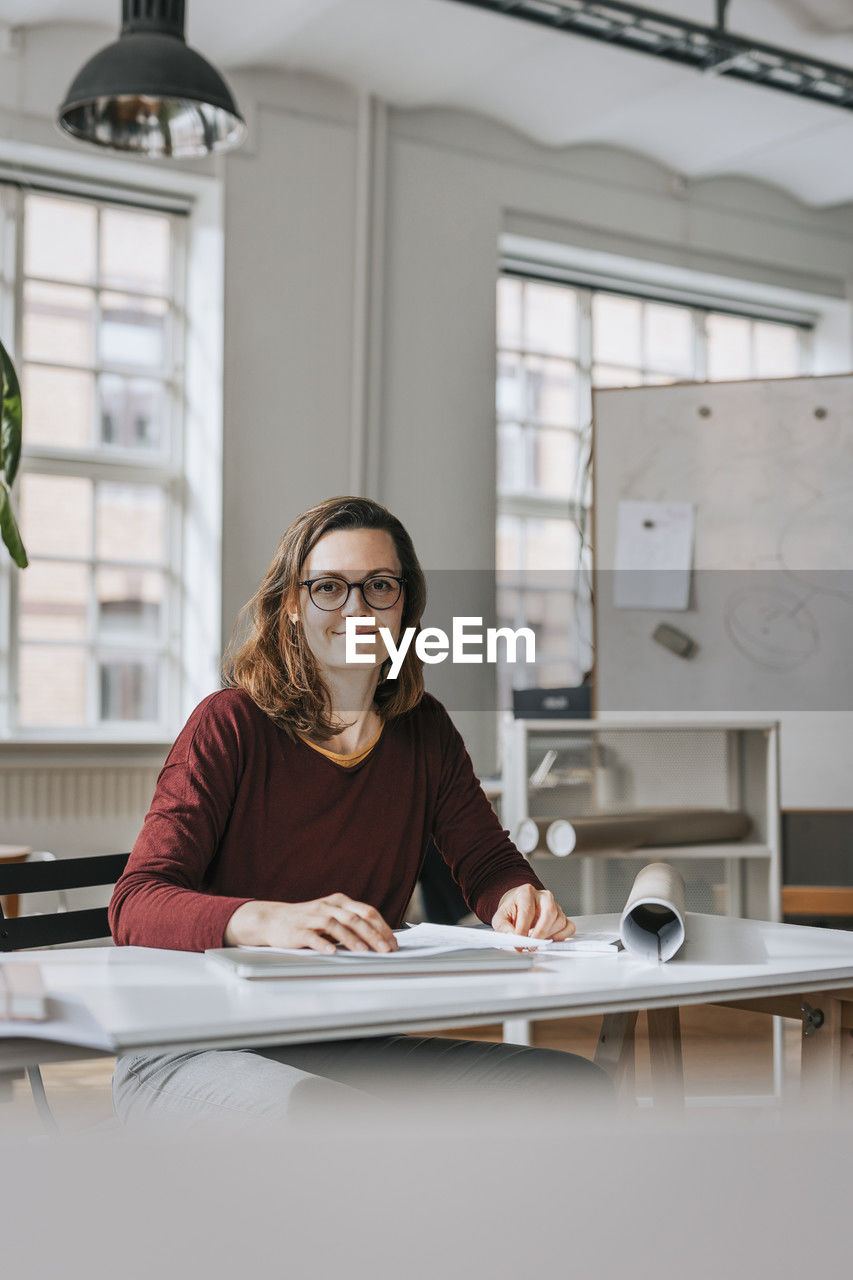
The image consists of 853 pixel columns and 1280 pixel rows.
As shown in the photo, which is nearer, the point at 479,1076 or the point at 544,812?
the point at 479,1076

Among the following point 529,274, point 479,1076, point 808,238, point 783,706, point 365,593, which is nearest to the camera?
point 479,1076

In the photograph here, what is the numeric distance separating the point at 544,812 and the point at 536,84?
2729 mm

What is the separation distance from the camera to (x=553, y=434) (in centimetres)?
535

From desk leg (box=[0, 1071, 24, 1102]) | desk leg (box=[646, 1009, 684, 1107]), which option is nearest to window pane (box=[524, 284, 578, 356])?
desk leg (box=[0, 1071, 24, 1102])

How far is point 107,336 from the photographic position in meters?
4.50

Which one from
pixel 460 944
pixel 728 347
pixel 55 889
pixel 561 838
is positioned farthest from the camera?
pixel 728 347

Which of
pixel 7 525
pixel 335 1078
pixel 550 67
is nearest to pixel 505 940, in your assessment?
pixel 335 1078

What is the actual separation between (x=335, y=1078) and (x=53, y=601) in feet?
10.6

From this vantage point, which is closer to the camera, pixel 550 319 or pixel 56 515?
pixel 56 515

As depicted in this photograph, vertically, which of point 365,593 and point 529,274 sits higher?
point 529,274

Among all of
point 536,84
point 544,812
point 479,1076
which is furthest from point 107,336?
point 479,1076

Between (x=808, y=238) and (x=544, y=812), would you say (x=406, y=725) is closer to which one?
(x=544, y=812)

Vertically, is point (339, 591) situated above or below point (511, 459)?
below

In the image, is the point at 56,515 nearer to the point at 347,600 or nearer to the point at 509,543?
the point at 509,543
